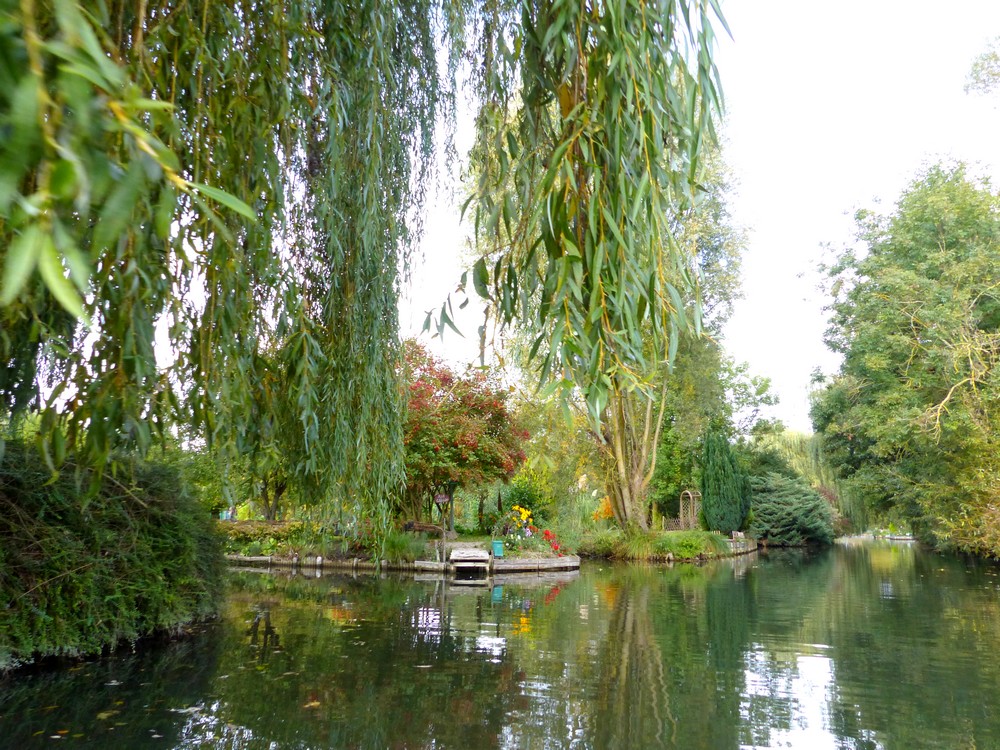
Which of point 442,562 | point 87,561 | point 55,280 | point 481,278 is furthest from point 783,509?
point 55,280

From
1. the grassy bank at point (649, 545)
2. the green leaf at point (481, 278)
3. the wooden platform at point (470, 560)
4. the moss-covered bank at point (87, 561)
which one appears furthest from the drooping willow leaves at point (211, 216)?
the grassy bank at point (649, 545)

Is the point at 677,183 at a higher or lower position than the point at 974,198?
lower

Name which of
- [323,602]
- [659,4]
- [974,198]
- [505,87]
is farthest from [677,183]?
[974,198]

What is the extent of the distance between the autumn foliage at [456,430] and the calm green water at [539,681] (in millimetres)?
5347

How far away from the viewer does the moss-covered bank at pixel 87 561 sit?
5836 mm

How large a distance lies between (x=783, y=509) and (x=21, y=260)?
31629mm

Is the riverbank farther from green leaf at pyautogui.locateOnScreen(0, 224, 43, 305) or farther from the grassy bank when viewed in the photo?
green leaf at pyautogui.locateOnScreen(0, 224, 43, 305)

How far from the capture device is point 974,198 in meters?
17.7

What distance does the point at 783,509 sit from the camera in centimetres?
2980

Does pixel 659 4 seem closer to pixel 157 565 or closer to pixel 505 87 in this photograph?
pixel 505 87

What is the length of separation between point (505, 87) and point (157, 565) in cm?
613

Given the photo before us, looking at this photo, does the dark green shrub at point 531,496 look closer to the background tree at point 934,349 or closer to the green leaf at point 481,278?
the background tree at point 934,349

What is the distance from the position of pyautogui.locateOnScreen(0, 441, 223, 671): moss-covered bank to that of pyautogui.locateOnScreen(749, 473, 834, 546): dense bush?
1013 inches

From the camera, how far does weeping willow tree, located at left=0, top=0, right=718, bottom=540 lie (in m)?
1.02
